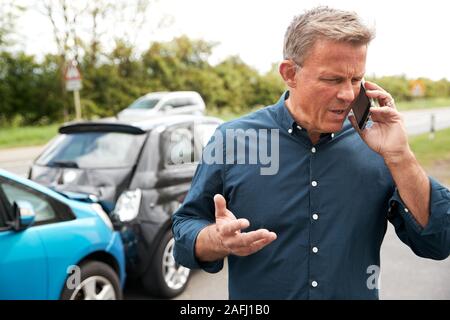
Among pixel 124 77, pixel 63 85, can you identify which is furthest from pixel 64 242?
pixel 124 77

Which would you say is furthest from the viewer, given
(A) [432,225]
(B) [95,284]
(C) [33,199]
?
(B) [95,284]

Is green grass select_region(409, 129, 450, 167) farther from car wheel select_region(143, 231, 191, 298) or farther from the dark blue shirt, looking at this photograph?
the dark blue shirt

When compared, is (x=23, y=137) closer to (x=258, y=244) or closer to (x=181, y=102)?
(x=181, y=102)

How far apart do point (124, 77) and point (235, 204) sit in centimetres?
2791

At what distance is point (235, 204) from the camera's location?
1685 mm

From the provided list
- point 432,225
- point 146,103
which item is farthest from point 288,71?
point 146,103

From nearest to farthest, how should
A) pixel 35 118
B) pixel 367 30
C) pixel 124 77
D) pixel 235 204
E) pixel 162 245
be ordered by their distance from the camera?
pixel 367 30
pixel 235 204
pixel 162 245
pixel 35 118
pixel 124 77

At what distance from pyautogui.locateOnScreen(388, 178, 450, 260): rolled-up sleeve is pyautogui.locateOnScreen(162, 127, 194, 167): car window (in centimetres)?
289

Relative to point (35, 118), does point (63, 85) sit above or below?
above

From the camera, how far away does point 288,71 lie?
67.5 inches

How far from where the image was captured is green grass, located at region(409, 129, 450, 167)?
11.7 m

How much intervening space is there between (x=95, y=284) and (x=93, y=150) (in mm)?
1434

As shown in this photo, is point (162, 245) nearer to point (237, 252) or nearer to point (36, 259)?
point (36, 259)

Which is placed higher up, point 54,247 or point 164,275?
point 54,247
